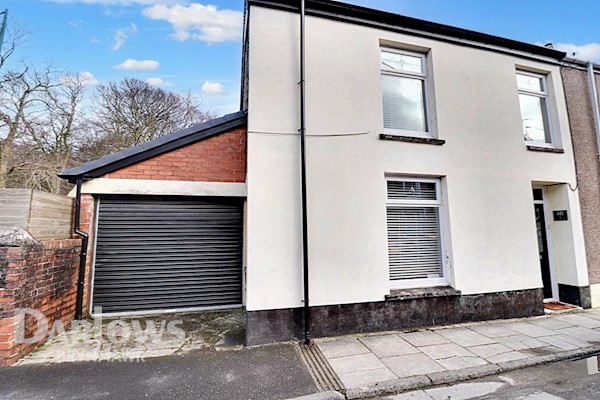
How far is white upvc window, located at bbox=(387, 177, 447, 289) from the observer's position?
4.75 meters

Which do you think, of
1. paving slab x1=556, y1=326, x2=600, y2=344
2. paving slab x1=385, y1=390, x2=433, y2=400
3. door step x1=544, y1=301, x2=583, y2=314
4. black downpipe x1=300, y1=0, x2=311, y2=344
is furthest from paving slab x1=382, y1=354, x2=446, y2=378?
door step x1=544, y1=301, x2=583, y2=314

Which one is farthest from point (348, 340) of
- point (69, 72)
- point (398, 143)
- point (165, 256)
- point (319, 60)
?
point (69, 72)

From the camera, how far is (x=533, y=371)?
10.5ft

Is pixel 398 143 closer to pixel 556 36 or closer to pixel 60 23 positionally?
pixel 556 36

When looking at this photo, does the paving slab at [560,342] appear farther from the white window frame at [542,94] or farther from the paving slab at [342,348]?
the white window frame at [542,94]

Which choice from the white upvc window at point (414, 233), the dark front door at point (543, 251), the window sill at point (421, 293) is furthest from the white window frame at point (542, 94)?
the window sill at point (421, 293)

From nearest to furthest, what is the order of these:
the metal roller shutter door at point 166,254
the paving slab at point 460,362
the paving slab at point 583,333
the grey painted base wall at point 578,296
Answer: the paving slab at point 460,362 → the paving slab at point 583,333 → the metal roller shutter door at point 166,254 → the grey painted base wall at point 578,296

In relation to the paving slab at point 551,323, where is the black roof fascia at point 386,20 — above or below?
above

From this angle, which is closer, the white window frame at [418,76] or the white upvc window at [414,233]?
the white upvc window at [414,233]

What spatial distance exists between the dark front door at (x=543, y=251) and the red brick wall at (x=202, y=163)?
638cm

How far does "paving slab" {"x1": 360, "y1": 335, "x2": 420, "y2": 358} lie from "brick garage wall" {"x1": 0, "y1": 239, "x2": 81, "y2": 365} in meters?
4.20

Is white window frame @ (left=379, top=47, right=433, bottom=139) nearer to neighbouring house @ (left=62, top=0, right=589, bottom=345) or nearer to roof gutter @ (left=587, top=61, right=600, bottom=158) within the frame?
neighbouring house @ (left=62, top=0, right=589, bottom=345)

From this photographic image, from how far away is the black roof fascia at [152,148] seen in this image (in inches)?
189

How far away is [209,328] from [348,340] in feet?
7.05
